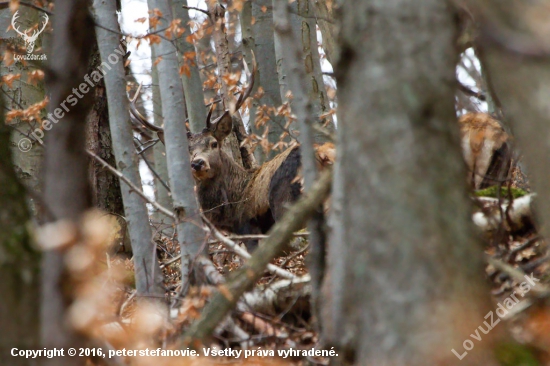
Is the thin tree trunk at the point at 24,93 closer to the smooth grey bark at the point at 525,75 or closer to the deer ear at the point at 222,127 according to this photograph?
the deer ear at the point at 222,127

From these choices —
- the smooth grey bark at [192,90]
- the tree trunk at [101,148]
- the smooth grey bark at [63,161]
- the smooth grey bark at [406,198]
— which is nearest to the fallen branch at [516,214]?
the smooth grey bark at [406,198]

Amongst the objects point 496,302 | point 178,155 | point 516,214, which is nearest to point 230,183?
point 178,155

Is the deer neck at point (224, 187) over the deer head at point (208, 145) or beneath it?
beneath

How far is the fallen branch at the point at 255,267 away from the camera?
3.37 metres

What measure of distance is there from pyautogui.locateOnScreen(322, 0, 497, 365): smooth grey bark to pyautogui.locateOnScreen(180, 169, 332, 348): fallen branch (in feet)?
2.63

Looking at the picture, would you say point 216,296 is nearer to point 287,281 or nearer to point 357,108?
point 287,281

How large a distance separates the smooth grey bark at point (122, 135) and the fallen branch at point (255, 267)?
5.37ft

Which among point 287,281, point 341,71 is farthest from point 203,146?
point 341,71

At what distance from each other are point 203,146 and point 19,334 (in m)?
8.08

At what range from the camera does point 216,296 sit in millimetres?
3469

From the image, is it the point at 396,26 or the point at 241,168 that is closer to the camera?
the point at 396,26

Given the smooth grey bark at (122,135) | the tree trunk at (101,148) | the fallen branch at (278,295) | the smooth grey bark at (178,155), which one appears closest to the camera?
the fallen branch at (278,295)

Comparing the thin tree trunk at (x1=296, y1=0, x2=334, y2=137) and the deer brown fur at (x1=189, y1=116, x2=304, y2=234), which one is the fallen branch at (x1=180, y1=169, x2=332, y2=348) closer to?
the thin tree trunk at (x1=296, y1=0, x2=334, y2=137)

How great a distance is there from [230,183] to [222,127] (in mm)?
995
